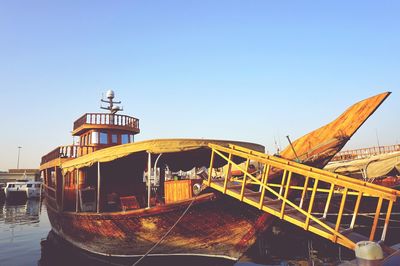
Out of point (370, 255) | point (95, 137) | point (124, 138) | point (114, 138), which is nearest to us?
point (370, 255)

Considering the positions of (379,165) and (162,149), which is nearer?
(162,149)

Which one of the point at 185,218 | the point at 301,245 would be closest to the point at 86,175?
the point at 185,218

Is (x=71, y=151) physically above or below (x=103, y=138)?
below

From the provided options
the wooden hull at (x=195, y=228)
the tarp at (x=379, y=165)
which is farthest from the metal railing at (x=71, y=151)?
the tarp at (x=379, y=165)

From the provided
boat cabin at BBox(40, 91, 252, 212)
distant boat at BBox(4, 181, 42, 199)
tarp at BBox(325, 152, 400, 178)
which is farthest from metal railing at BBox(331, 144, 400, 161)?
distant boat at BBox(4, 181, 42, 199)

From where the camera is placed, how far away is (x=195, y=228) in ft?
28.7

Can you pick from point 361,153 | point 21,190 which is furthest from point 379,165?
point 21,190

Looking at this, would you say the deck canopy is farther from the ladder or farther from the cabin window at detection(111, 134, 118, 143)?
the cabin window at detection(111, 134, 118, 143)

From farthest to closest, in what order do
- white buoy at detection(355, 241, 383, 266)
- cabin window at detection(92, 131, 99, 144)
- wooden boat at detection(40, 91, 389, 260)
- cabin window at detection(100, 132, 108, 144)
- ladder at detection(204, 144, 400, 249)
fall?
cabin window at detection(100, 132, 108, 144) < cabin window at detection(92, 131, 99, 144) < wooden boat at detection(40, 91, 389, 260) < ladder at detection(204, 144, 400, 249) < white buoy at detection(355, 241, 383, 266)

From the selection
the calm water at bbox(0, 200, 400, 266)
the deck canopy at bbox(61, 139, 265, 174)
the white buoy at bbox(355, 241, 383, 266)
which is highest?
the deck canopy at bbox(61, 139, 265, 174)

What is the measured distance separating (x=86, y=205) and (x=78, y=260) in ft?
9.20

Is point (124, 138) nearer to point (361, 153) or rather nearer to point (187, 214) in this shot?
point (187, 214)

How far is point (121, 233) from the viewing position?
9.62 meters

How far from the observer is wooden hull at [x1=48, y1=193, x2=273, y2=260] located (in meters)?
8.48
